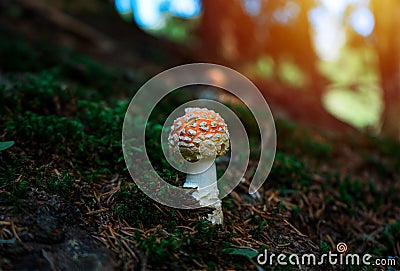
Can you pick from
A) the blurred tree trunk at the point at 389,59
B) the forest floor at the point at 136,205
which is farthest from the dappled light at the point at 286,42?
the forest floor at the point at 136,205

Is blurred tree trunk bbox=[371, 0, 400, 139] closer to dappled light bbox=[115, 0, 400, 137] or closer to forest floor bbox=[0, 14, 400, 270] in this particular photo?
dappled light bbox=[115, 0, 400, 137]

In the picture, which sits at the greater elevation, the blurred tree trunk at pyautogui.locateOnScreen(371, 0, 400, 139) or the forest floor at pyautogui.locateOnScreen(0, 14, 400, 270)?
the blurred tree trunk at pyautogui.locateOnScreen(371, 0, 400, 139)

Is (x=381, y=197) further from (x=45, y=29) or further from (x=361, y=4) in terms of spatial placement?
(x=45, y=29)

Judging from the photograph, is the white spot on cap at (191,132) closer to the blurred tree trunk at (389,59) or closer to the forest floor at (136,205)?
the forest floor at (136,205)

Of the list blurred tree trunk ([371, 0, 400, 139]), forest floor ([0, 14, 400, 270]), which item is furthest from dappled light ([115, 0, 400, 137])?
forest floor ([0, 14, 400, 270])

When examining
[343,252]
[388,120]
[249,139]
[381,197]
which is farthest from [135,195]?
[388,120]

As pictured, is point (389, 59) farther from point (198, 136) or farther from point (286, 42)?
point (198, 136)
